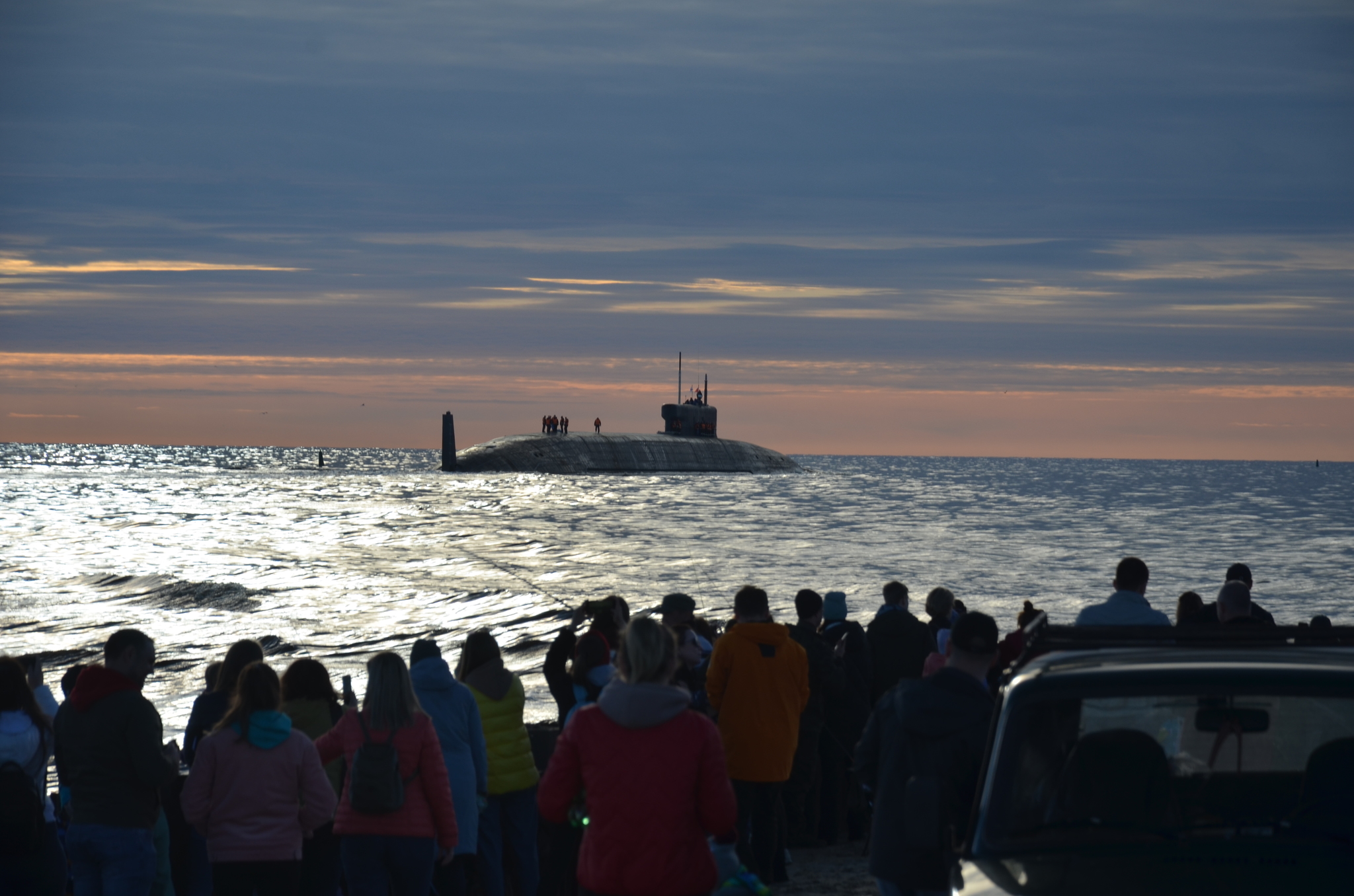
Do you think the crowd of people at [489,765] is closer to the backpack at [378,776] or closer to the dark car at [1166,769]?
the backpack at [378,776]

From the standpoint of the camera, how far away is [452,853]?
5.94m

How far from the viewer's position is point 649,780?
171 inches

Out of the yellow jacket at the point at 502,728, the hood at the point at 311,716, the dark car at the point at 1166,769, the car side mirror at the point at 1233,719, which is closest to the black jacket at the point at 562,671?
the yellow jacket at the point at 502,728

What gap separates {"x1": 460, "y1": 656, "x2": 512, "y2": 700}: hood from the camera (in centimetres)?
692

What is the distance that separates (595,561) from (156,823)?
139 feet

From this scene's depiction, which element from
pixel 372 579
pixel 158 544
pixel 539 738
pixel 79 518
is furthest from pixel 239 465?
pixel 539 738

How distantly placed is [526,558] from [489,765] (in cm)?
4236

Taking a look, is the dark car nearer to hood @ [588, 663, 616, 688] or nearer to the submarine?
hood @ [588, 663, 616, 688]

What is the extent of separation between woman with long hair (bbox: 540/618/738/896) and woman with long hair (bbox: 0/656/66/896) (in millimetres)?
2659

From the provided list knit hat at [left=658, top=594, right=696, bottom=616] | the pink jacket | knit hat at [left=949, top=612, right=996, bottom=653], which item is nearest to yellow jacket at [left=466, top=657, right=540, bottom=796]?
the pink jacket

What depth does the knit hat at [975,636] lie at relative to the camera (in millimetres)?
4941

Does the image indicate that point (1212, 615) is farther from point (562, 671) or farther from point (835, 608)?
point (562, 671)

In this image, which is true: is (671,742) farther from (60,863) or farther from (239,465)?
(239,465)

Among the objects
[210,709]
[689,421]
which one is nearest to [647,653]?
[210,709]
